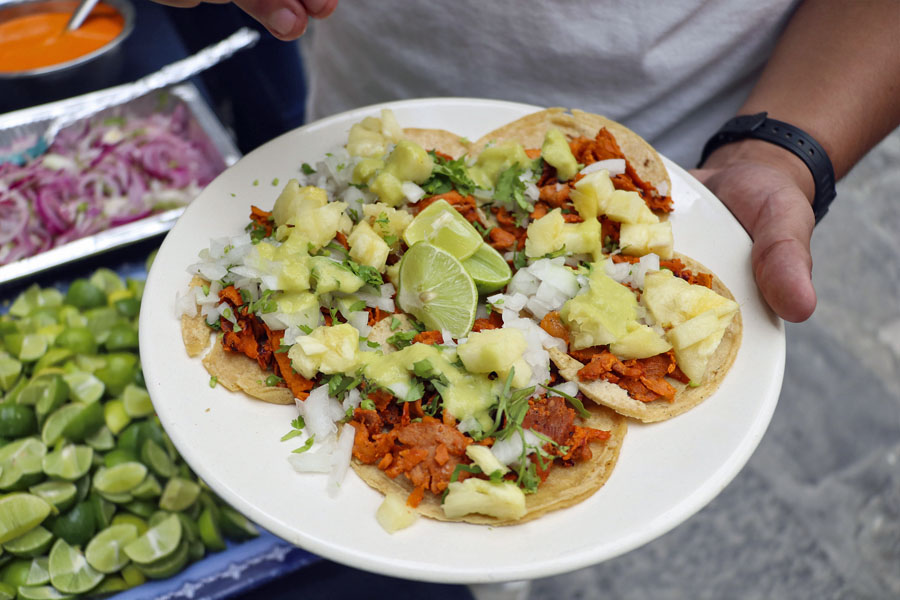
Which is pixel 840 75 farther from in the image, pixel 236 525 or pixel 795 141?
pixel 236 525

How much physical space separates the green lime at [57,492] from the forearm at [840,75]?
2585mm

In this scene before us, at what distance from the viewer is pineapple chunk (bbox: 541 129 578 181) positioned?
6.95ft

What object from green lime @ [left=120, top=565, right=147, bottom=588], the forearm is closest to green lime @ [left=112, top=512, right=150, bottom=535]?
green lime @ [left=120, top=565, right=147, bottom=588]

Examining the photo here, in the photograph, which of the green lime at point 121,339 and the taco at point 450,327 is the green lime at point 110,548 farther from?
the taco at point 450,327

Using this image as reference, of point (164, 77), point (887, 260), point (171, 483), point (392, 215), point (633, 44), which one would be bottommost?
point (887, 260)

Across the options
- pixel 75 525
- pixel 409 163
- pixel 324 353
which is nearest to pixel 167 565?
pixel 75 525

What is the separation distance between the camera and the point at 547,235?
1.95 m

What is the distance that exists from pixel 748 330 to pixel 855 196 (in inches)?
158

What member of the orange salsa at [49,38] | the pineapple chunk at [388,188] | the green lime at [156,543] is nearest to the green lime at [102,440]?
the green lime at [156,543]

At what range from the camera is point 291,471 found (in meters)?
1.57

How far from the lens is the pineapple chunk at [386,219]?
1.96m

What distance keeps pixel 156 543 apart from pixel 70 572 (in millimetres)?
257

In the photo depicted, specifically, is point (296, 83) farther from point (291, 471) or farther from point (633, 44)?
point (291, 471)

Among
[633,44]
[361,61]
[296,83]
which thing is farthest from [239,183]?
[296,83]
